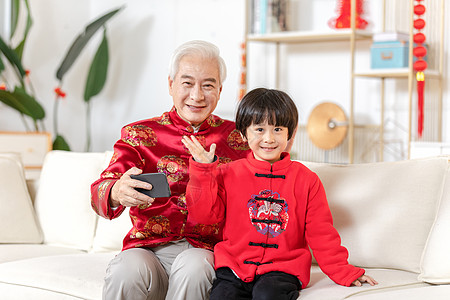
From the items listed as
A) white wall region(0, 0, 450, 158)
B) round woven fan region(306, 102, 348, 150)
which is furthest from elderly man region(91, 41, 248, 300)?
white wall region(0, 0, 450, 158)

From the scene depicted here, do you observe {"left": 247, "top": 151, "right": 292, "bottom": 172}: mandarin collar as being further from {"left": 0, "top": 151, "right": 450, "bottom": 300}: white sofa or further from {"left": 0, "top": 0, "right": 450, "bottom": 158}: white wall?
{"left": 0, "top": 0, "right": 450, "bottom": 158}: white wall

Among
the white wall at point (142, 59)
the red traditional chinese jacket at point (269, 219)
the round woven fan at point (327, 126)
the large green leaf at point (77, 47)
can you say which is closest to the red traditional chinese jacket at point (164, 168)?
the red traditional chinese jacket at point (269, 219)

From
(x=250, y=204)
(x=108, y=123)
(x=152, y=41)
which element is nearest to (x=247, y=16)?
(x=152, y=41)

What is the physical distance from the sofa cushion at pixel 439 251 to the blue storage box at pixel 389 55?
148 centimetres

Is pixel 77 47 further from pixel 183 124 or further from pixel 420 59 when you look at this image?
pixel 183 124

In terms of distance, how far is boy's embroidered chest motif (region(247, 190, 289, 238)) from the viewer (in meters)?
1.70

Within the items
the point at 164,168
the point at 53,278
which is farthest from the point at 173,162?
the point at 53,278

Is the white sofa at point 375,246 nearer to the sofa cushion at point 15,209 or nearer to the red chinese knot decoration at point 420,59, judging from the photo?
the sofa cushion at point 15,209

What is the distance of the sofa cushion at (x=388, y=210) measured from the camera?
6.30ft

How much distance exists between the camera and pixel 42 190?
2557 mm

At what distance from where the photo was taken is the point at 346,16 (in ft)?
11.4

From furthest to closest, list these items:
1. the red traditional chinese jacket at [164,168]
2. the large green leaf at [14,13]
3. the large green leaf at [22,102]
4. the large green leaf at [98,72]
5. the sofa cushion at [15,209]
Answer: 1. the large green leaf at [98,72]
2. the large green leaf at [14,13]
3. the large green leaf at [22,102]
4. the sofa cushion at [15,209]
5. the red traditional chinese jacket at [164,168]

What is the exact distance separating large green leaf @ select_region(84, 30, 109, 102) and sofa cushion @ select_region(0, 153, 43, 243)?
1909 mm

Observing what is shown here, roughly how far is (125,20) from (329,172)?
320cm
